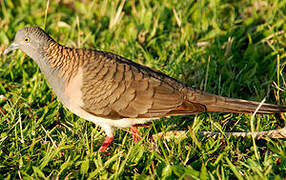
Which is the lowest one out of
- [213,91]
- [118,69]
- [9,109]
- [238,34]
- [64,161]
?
[64,161]

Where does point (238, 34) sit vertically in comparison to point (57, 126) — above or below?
above

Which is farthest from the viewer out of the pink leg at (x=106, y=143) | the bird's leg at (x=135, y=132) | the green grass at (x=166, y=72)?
the bird's leg at (x=135, y=132)

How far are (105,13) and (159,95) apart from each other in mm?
2963

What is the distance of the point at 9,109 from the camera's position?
4.16m

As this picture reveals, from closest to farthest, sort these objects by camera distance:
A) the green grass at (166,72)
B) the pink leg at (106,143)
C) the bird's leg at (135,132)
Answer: the green grass at (166,72) → the pink leg at (106,143) → the bird's leg at (135,132)

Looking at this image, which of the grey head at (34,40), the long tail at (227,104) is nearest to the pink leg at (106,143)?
the long tail at (227,104)

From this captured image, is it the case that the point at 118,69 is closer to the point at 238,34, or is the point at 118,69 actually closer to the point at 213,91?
the point at 213,91

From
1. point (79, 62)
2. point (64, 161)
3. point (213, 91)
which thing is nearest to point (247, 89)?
point (213, 91)

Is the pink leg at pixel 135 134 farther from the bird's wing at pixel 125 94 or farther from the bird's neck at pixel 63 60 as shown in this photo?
the bird's neck at pixel 63 60

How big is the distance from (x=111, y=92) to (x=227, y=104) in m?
1.36

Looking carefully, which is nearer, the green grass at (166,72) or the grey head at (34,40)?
the green grass at (166,72)

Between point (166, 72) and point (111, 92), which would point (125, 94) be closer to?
point (111, 92)

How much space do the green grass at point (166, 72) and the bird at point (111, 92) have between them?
250 millimetres

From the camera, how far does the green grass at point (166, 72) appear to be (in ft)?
11.2
